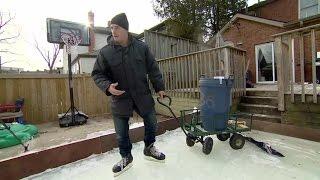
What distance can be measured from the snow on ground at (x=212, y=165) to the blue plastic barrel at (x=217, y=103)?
0.35m

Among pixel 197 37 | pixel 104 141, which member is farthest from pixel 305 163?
pixel 197 37

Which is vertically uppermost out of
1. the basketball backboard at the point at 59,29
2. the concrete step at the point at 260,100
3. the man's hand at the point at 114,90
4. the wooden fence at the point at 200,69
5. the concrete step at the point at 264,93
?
the basketball backboard at the point at 59,29

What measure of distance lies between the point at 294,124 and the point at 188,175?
7.90ft

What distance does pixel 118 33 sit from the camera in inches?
105

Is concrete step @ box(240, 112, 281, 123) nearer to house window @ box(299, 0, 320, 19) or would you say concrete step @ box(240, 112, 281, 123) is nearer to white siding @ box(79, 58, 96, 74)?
house window @ box(299, 0, 320, 19)

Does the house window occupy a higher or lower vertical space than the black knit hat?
higher

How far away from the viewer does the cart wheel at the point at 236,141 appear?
3385mm

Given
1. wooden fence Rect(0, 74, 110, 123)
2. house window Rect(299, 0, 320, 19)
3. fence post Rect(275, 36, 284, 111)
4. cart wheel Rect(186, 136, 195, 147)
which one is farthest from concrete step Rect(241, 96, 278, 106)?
house window Rect(299, 0, 320, 19)

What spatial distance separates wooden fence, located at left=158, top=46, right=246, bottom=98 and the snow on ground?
213 centimetres

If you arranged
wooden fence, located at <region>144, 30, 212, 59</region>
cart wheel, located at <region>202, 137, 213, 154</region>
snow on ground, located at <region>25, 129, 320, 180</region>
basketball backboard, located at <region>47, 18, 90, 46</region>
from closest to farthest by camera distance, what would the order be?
snow on ground, located at <region>25, 129, 320, 180</region> → cart wheel, located at <region>202, 137, 213, 154</region> → basketball backboard, located at <region>47, 18, 90, 46</region> → wooden fence, located at <region>144, 30, 212, 59</region>

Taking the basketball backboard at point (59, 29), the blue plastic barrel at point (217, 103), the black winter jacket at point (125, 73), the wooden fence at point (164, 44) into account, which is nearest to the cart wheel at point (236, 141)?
the blue plastic barrel at point (217, 103)

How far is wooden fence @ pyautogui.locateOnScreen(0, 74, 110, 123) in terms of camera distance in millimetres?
7762

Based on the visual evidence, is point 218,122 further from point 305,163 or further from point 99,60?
point 99,60

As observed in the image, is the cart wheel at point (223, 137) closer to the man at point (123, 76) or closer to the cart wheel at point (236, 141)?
the cart wheel at point (236, 141)
